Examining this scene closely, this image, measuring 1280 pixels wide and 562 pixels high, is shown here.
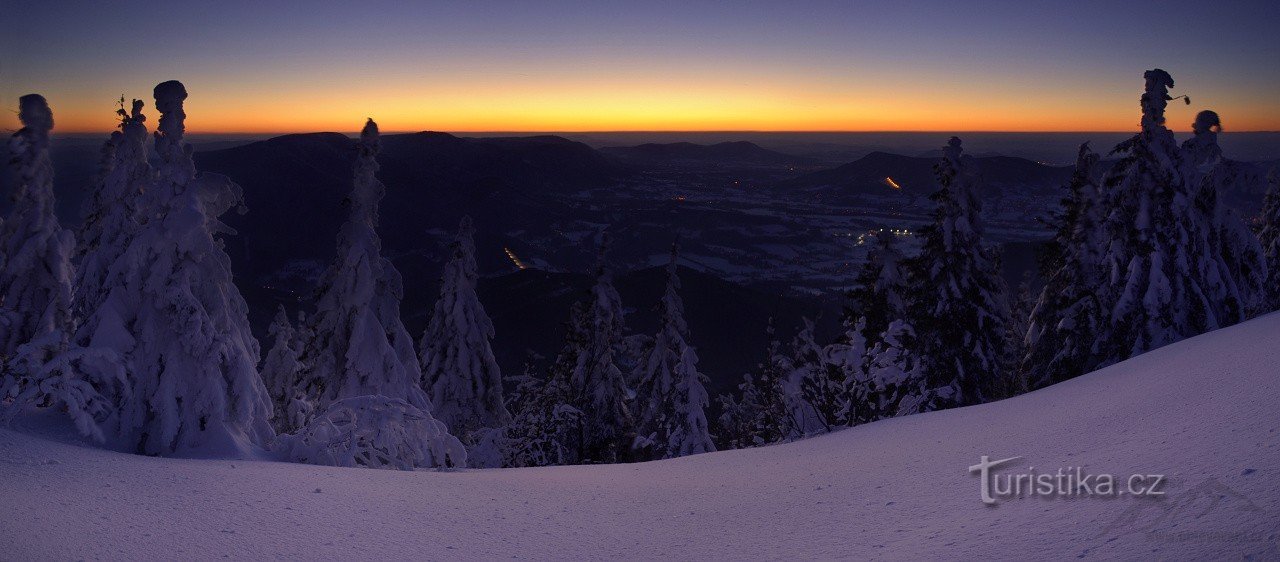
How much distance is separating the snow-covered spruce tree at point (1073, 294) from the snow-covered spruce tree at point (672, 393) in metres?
11.6

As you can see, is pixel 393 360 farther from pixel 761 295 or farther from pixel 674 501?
pixel 761 295

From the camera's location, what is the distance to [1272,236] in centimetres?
2602

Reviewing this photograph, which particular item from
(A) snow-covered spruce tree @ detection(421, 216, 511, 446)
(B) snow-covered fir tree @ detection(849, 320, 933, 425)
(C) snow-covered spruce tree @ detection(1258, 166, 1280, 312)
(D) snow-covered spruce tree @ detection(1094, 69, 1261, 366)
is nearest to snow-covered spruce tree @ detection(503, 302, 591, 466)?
(A) snow-covered spruce tree @ detection(421, 216, 511, 446)

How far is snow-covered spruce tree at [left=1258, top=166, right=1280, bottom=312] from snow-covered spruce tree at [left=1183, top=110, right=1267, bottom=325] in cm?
350

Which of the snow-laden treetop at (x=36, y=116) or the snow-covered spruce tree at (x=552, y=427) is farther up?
the snow-laden treetop at (x=36, y=116)

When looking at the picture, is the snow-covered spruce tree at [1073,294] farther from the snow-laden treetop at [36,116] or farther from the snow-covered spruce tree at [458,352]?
the snow-laden treetop at [36,116]

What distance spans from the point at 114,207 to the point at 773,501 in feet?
57.7

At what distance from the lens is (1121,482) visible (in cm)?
495

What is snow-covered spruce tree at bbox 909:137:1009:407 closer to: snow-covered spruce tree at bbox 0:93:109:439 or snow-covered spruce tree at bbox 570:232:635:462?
snow-covered spruce tree at bbox 570:232:635:462

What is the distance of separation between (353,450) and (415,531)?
4574mm

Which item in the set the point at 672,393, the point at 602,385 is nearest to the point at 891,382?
the point at 602,385

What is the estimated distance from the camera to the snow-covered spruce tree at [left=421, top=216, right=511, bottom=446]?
28922mm

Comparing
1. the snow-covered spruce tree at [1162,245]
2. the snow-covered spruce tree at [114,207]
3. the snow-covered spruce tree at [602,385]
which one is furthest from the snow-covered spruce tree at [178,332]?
the snow-covered spruce tree at [1162,245]

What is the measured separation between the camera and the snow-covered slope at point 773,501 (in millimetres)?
4348
